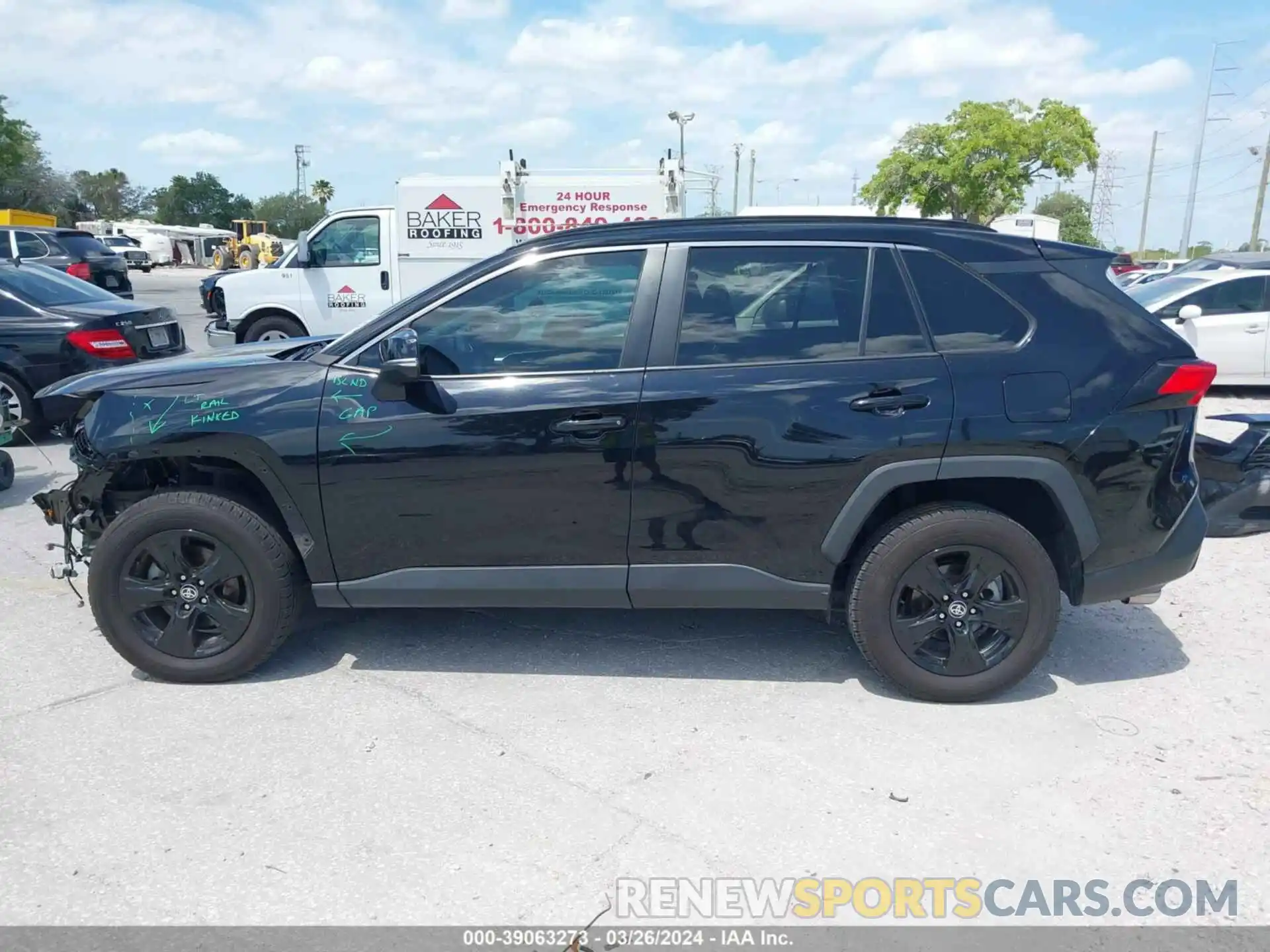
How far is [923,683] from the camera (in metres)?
3.91

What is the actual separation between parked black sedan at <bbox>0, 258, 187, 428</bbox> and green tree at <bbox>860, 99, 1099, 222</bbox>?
32733 mm

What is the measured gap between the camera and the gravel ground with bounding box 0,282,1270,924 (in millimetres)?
2922

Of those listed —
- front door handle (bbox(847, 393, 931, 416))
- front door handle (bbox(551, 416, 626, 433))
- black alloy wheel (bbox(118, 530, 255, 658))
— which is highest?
front door handle (bbox(847, 393, 931, 416))

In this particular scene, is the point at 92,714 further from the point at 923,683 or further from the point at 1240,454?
the point at 1240,454

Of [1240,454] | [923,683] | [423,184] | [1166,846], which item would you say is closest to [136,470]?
[923,683]

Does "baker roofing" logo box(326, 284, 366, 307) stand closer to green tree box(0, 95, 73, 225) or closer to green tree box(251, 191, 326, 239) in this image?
green tree box(0, 95, 73, 225)

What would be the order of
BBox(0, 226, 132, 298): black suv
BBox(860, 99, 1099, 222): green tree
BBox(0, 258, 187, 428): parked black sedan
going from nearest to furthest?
BBox(0, 258, 187, 428): parked black sedan
BBox(0, 226, 132, 298): black suv
BBox(860, 99, 1099, 222): green tree

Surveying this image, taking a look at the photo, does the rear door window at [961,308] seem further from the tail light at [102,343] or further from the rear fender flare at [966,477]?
the tail light at [102,343]

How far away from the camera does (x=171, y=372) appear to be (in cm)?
418

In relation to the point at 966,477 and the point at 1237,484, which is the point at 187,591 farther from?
the point at 1237,484

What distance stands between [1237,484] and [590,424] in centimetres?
457

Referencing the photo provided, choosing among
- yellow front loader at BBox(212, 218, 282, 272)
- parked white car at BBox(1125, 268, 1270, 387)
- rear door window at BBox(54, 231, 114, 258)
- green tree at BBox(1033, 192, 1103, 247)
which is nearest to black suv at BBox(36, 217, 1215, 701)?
parked white car at BBox(1125, 268, 1270, 387)

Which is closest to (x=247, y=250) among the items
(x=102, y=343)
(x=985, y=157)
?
(x=985, y=157)

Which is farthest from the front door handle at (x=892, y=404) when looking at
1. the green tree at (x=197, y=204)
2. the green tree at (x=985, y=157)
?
the green tree at (x=197, y=204)
